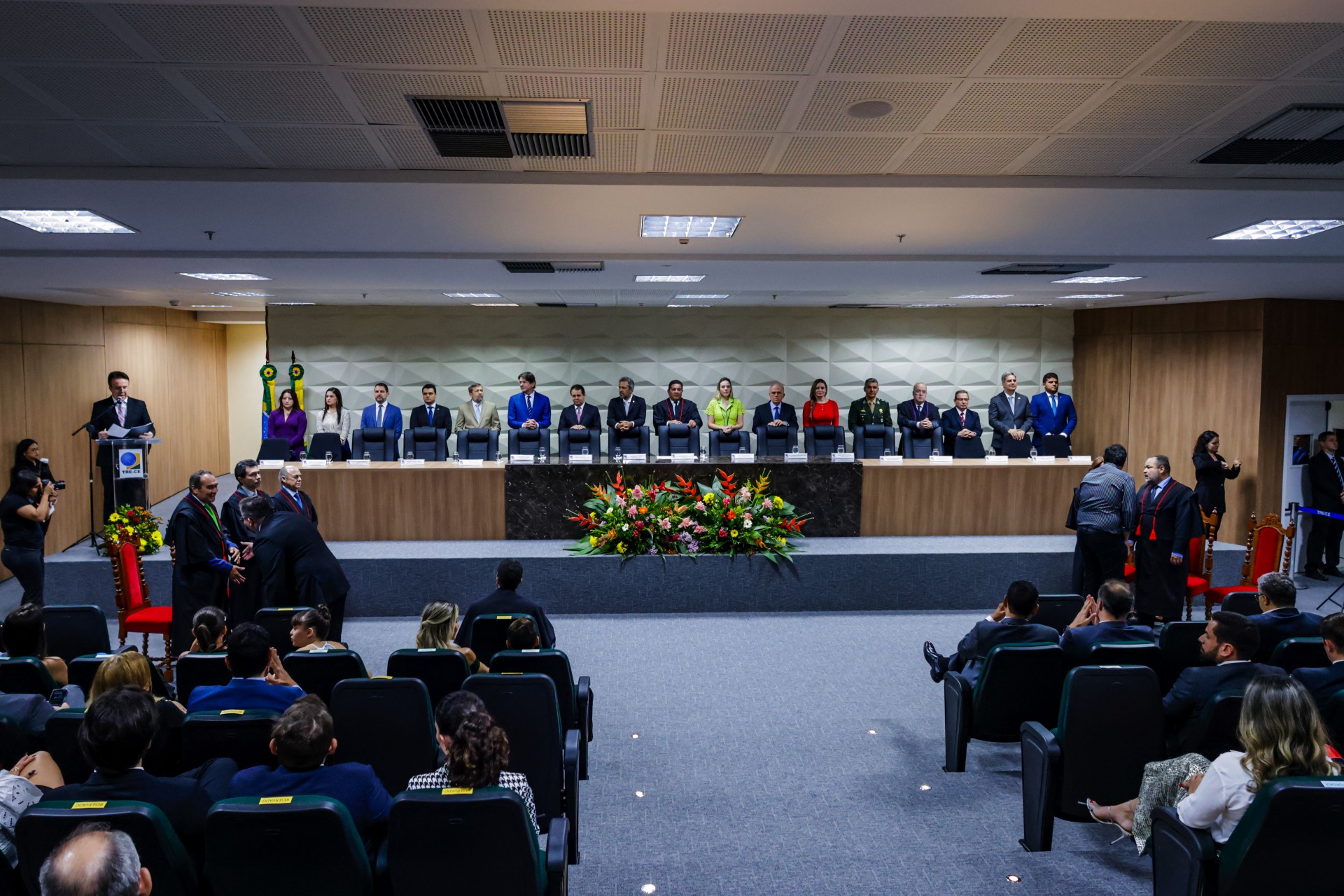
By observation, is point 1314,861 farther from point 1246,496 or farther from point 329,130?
point 1246,496

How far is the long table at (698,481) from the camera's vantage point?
814 centimetres

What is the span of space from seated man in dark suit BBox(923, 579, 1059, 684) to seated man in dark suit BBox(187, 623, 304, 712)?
3.15 metres

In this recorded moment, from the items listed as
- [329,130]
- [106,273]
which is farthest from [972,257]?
[106,273]

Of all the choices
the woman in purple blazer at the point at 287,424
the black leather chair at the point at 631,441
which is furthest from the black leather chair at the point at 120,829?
the woman in purple blazer at the point at 287,424

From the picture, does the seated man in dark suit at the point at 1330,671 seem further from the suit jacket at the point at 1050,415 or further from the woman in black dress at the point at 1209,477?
the suit jacket at the point at 1050,415

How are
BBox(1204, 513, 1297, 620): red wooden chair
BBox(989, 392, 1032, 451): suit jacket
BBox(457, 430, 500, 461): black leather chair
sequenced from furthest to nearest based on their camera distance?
BBox(989, 392, 1032, 451): suit jacket
BBox(457, 430, 500, 461): black leather chair
BBox(1204, 513, 1297, 620): red wooden chair

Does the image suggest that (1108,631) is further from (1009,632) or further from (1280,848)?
(1280,848)

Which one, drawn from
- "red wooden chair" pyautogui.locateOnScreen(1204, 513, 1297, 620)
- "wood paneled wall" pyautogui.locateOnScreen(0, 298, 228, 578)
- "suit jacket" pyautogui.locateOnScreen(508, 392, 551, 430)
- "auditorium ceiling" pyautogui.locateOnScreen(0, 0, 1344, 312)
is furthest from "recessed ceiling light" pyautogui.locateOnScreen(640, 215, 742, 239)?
"wood paneled wall" pyautogui.locateOnScreen(0, 298, 228, 578)

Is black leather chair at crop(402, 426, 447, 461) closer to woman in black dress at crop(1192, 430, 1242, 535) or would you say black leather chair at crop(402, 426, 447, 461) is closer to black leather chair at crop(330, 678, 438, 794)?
black leather chair at crop(330, 678, 438, 794)

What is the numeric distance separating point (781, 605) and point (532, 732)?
14.3 feet

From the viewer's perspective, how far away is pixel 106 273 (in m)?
7.56

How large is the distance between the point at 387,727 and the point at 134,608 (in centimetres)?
375

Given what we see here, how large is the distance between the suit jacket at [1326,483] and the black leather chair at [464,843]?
981cm

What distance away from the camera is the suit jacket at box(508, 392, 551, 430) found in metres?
11.3
